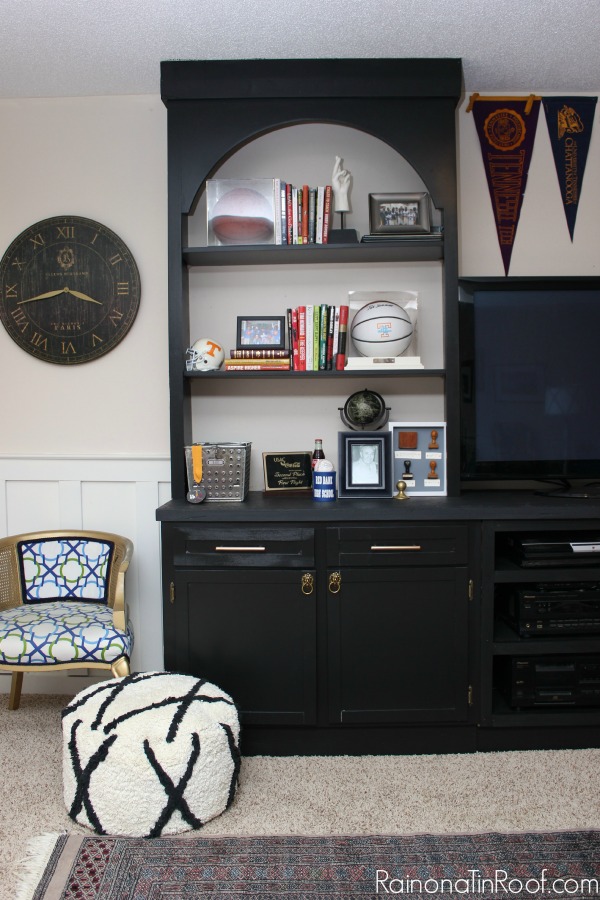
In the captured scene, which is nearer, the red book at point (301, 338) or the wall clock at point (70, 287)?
the red book at point (301, 338)

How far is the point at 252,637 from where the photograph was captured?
2387 mm

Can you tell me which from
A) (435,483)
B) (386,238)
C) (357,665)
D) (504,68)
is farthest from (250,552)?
(504,68)

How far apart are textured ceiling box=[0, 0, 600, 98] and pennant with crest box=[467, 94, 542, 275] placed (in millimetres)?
102

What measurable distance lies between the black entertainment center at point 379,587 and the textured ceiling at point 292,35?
0.10 m

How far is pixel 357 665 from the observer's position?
2.39 m

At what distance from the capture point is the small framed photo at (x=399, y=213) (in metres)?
2.56

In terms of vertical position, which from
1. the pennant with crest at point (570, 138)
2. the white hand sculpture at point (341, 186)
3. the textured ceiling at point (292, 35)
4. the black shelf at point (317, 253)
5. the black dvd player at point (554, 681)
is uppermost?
the textured ceiling at point (292, 35)

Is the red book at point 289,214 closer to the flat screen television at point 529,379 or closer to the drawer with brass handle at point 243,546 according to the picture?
the flat screen television at point 529,379

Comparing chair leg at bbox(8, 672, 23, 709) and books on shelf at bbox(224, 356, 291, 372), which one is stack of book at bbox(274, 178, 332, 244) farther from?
chair leg at bbox(8, 672, 23, 709)

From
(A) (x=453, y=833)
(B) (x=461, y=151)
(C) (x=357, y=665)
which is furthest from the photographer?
(B) (x=461, y=151)

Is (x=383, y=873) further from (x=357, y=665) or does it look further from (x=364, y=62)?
(x=364, y=62)

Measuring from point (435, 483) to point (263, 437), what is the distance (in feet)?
2.57

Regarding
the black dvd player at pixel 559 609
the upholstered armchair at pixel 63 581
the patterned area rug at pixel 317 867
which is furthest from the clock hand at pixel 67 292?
the black dvd player at pixel 559 609

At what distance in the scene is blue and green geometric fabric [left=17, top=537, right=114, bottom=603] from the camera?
2.70 m
